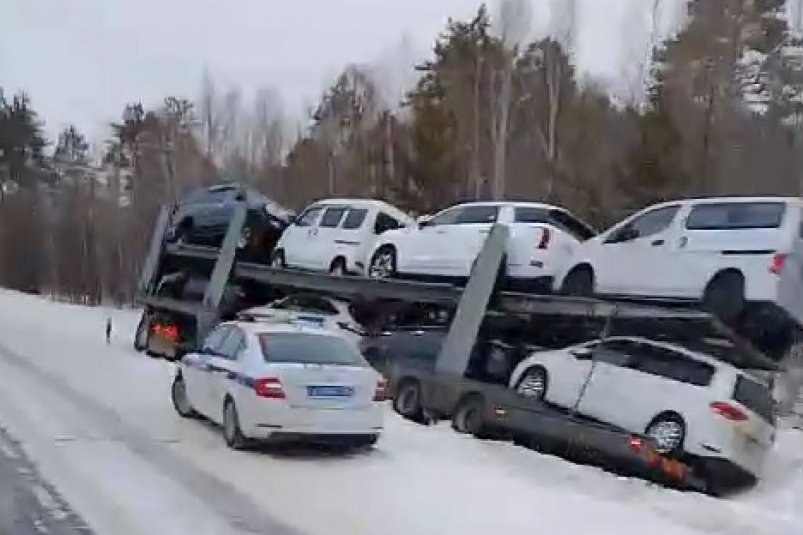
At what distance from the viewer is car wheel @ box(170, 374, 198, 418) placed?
15766mm

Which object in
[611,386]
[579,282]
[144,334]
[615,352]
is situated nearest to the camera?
[611,386]

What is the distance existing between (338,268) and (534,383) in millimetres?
6932

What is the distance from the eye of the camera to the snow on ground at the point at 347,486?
9.48 meters

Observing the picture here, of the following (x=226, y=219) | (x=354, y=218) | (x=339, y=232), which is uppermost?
(x=226, y=219)

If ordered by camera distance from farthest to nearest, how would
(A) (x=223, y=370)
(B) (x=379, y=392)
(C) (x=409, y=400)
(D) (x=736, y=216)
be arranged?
(C) (x=409, y=400) < (D) (x=736, y=216) < (A) (x=223, y=370) < (B) (x=379, y=392)

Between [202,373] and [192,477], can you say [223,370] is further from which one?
[192,477]

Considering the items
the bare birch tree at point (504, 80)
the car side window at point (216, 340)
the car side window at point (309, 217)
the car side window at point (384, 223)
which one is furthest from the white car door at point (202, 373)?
the bare birch tree at point (504, 80)

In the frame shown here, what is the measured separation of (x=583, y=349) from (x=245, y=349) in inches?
175

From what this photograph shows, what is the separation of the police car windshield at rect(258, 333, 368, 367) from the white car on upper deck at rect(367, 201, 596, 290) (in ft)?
13.0

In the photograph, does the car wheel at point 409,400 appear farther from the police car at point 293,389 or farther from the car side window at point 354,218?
the car side window at point 354,218

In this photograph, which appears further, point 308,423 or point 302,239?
point 302,239

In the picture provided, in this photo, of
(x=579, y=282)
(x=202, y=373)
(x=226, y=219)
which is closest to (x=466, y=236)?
(x=579, y=282)

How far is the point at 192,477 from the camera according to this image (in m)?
11.4

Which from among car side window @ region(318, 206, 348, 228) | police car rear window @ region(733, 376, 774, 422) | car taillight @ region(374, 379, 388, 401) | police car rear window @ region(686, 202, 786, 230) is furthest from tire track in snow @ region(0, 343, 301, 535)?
police car rear window @ region(686, 202, 786, 230)
